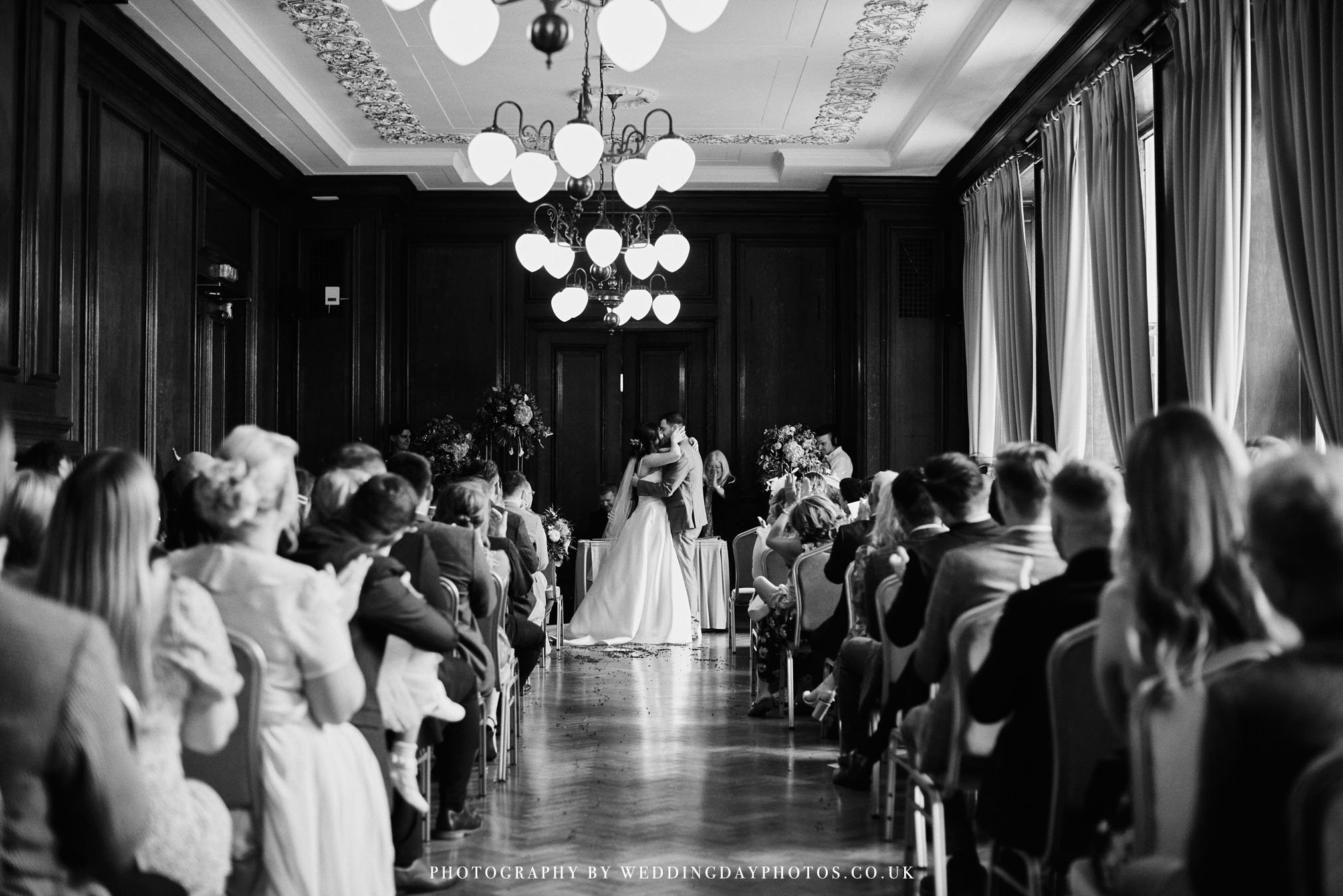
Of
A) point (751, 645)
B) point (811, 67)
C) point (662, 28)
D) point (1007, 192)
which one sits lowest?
point (751, 645)

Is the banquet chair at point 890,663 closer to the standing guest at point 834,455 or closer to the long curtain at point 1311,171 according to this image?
the long curtain at point 1311,171

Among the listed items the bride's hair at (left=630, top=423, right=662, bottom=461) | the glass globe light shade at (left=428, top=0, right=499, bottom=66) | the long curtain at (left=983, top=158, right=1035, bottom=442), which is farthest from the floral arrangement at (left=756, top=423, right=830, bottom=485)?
the glass globe light shade at (left=428, top=0, right=499, bottom=66)

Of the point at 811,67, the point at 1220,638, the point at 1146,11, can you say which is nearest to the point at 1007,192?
the point at 811,67

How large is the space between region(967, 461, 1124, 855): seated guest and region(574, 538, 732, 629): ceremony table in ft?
25.8

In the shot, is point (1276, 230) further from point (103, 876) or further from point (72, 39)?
point (72, 39)

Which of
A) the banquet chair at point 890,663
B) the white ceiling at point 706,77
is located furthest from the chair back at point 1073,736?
the white ceiling at point 706,77

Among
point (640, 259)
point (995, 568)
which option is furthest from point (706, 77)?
point (995, 568)

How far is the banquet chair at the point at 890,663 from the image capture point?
4.00 meters

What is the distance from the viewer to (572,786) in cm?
517

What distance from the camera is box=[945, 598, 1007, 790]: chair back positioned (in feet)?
9.76

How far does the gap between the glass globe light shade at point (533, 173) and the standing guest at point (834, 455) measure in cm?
551

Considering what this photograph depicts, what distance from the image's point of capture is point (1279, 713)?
1.46 m

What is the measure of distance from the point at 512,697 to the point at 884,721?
2.58m

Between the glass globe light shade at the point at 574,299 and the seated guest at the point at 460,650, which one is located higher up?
the glass globe light shade at the point at 574,299
